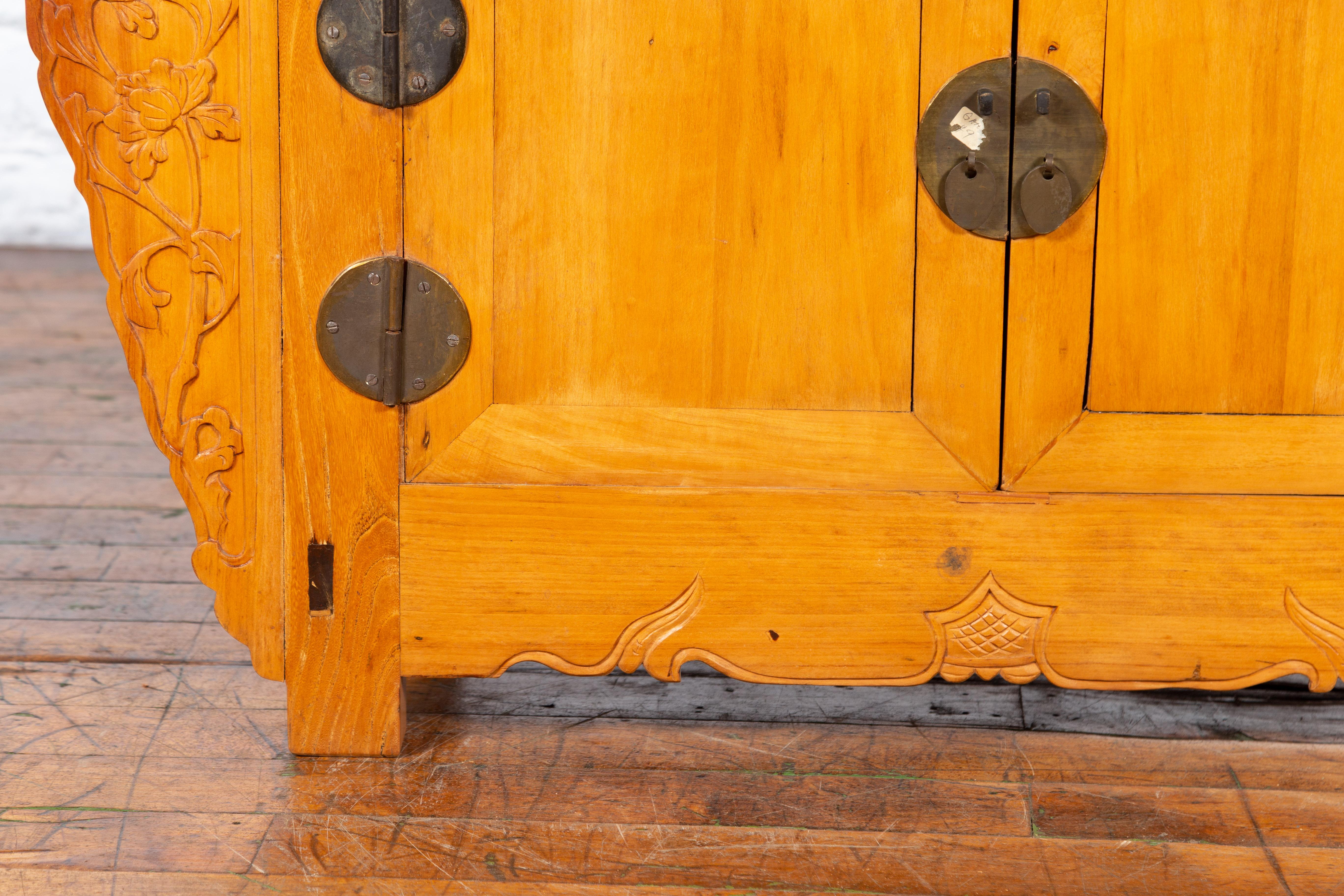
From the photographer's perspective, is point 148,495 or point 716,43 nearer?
point 716,43

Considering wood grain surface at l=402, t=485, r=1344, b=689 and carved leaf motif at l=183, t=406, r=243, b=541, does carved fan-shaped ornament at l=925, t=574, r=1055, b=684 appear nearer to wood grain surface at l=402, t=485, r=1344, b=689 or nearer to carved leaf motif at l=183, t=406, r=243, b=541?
wood grain surface at l=402, t=485, r=1344, b=689

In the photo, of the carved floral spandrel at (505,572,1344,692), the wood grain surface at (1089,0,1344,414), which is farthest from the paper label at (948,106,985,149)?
the carved floral spandrel at (505,572,1344,692)

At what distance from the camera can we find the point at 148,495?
6.65ft

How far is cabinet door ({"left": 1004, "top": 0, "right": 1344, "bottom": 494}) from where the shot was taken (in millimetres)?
1062

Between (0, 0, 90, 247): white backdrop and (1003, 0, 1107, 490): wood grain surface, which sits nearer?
(1003, 0, 1107, 490): wood grain surface

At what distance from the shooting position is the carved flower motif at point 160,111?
1065 mm

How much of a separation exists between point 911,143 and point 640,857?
664mm

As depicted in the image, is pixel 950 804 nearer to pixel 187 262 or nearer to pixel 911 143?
pixel 911 143

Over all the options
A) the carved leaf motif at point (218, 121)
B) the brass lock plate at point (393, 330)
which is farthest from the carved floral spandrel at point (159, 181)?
the brass lock plate at point (393, 330)

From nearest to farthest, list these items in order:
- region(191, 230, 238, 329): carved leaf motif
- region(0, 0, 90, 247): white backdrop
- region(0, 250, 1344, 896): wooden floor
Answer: region(0, 250, 1344, 896): wooden floor < region(191, 230, 238, 329): carved leaf motif < region(0, 0, 90, 247): white backdrop

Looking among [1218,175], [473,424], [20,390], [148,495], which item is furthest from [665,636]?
[20,390]

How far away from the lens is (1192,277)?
109cm

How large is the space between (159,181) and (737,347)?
54cm

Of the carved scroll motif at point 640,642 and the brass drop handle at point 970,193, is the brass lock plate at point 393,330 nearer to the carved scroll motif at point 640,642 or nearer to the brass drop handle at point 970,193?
the carved scroll motif at point 640,642
